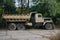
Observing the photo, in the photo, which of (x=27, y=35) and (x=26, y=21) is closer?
(x=27, y=35)

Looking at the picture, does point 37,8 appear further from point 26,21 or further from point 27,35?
point 27,35

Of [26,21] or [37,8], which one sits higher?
[37,8]

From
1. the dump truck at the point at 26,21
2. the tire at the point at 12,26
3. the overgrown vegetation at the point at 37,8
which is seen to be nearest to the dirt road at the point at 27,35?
the tire at the point at 12,26

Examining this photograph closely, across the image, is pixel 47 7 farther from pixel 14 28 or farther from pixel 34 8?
pixel 14 28

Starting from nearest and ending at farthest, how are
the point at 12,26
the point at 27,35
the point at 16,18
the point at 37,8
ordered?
1. the point at 27,35
2. the point at 12,26
3. the point at 16,18
4. the point at 37,8

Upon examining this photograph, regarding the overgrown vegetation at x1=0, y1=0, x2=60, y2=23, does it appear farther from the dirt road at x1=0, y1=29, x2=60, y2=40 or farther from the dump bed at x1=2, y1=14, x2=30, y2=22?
the dirt road at x1=0, y1=29, x2=60, y2=40

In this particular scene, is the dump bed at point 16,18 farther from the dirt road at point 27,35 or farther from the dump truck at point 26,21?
the dirt road at point 27,35

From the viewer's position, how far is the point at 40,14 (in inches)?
1158

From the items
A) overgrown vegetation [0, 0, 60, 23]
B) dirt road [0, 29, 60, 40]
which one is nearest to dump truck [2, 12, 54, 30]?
overgrown vegetation [0, 0, 60, 23]

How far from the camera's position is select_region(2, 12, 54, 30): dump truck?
92.9 feet

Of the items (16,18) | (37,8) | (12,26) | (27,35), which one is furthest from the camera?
(37,8)

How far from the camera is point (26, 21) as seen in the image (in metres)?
28.4

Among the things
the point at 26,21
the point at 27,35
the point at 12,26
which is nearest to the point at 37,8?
the point at 26,21

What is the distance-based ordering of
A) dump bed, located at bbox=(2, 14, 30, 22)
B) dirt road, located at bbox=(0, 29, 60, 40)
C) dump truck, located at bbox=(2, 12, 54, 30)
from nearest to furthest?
dirt road, located at bbox=(0, 29, 60, 40) < dump bed, located at bbox=(2, 14, 30, 22) < dump truck, located at bbox=(2, 12, 54, 30)
